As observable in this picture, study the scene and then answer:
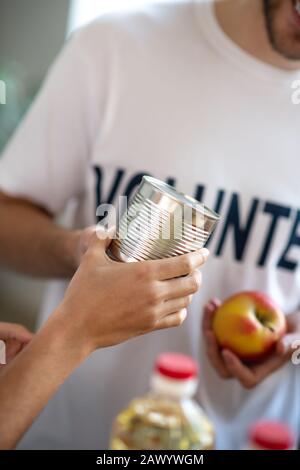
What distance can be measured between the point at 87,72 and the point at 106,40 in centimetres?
5

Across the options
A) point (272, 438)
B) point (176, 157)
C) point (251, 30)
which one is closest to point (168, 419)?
point (272, 438)

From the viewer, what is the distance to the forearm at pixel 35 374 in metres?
0.50

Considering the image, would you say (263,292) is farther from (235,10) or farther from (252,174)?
(235,10)

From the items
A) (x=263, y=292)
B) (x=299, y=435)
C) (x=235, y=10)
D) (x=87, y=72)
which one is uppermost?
(x=235, y=10)

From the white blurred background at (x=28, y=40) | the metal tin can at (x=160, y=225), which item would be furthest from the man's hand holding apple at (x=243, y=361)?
the white blurred background at (x=28, y=40)

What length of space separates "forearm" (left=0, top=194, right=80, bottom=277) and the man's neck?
13.7 inches

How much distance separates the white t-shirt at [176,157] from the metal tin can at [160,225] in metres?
0.32

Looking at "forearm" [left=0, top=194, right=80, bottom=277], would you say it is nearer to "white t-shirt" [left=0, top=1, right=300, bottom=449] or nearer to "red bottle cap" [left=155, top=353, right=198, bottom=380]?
"white t-shirt" [left=0, top=1, right=300, bottom=449]

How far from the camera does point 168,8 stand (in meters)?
0.88

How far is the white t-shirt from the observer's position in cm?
82

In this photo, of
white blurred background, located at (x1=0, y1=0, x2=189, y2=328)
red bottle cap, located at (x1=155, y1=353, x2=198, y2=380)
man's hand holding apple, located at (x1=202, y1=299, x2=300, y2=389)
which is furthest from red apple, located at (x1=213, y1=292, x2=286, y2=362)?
white blurred background, located at (x1=0, y1=0, x2=189, y2=328)

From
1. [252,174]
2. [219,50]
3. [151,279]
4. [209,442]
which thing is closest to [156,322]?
[151,279]

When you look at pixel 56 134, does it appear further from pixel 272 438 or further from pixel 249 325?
pixel 272 438

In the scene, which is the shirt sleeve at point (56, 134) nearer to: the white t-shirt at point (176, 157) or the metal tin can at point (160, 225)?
the white t-shirt at point (176, 157)
